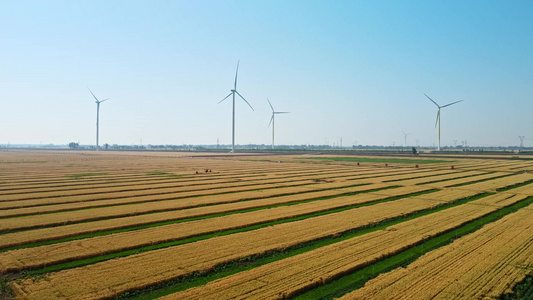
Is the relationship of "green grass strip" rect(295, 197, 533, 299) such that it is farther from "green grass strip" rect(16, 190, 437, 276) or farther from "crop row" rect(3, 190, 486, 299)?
"green grass strip" rect(16, 190, 437, 276)

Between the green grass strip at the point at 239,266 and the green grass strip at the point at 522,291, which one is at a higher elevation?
the green grass strip at the point at 239,266

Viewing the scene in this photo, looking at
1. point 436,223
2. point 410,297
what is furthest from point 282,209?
point 410,297

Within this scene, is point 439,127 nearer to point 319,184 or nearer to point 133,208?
point 319,184

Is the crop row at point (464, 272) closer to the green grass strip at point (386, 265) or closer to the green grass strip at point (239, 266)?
the green grass strip at point (386, 265)

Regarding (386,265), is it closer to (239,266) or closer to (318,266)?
(318,266)

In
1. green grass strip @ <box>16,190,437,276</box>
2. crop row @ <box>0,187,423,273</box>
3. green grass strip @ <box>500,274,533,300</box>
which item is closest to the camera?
green grass strip @ <box>500,274,533,300</box>

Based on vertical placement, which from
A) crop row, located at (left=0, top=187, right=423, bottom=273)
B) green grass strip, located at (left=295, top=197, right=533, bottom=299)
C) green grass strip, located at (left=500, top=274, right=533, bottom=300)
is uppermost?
crop row, located at (left=0, top=187, right=423, bottom=273)

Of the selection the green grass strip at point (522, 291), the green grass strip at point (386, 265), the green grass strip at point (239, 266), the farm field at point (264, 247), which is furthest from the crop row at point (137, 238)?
the green grass strip at point (522, 291)

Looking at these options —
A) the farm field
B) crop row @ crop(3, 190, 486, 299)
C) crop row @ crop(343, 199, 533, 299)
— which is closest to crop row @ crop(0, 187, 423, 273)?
the farm field
